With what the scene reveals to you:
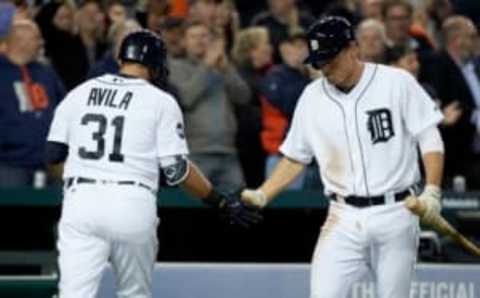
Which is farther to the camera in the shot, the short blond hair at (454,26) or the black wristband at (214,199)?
the short blond hair at (454,26)

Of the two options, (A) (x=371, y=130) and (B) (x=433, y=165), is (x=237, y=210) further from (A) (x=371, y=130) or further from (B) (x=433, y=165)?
(B) (x=433, y=165)

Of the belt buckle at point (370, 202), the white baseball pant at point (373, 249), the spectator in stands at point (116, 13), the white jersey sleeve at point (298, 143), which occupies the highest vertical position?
the spectator in stands at point (116, 13)

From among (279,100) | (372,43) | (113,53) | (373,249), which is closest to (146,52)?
(373,249)

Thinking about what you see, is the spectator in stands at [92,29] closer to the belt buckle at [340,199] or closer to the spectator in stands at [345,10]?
the spectator in stands at [345,10]

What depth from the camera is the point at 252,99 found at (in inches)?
559

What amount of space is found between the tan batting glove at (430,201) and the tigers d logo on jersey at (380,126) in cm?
36

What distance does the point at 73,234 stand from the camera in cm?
948

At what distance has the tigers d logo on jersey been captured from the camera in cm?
962

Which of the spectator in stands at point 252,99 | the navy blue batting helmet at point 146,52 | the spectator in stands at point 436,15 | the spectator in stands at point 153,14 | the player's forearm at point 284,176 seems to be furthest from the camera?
the spectator in stands at point 436,15

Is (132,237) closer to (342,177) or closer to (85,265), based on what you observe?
(85,265)

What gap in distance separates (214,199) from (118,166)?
0.80 m

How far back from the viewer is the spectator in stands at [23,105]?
13055 millimetres

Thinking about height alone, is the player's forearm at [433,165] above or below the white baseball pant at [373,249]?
above

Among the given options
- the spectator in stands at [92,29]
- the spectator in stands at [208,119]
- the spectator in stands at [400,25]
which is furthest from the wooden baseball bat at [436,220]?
the spectator in stands at [92,29]
